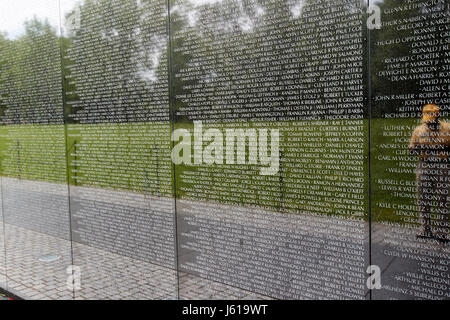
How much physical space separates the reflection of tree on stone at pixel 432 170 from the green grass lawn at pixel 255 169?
7cm

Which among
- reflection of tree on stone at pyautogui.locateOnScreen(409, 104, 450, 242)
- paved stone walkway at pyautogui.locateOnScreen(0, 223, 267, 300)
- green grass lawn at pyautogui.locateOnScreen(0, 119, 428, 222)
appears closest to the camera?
reflection of tree on stone at pyautogui.locateOnScreen(409, 104, 450, 242)

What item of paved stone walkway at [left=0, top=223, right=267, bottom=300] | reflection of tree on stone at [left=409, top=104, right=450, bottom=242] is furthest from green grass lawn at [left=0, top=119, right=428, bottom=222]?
paved stone walkway at [left=0, top=223, right=267, bottom=300]

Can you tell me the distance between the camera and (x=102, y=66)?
518 centimetres

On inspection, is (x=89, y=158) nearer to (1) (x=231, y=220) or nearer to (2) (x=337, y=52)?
(1) (x=231, y=220)

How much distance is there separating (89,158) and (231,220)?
98.7 inches

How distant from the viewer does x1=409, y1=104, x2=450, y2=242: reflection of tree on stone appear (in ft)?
9.50

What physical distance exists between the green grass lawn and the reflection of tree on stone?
0.07 meters

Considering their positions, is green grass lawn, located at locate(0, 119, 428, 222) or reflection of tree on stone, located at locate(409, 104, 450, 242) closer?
reflection of tree on stone, located at locate(409, 104, 450, 242)

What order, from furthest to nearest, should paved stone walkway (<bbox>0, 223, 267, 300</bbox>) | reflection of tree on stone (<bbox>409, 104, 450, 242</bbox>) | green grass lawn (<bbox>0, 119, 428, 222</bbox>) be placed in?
paved stone walkway (<bbox>0, 223, 267, 300</bbox>) → green grass lawn (<bbox>0, 119, 428, 222</bbox>) → reflection of tree on stone (<bbox>409, 104, 450, 242</bbox>)

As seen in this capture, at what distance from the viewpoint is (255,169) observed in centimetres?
383

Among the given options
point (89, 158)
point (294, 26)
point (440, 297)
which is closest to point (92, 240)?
point (89, 158)

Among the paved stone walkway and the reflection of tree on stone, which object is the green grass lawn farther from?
the paved stone walkway

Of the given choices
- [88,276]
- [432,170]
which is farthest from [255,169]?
[88,276]

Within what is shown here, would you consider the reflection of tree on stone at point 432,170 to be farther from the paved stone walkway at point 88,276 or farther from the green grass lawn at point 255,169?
the paved stone walkway at point 88,276
